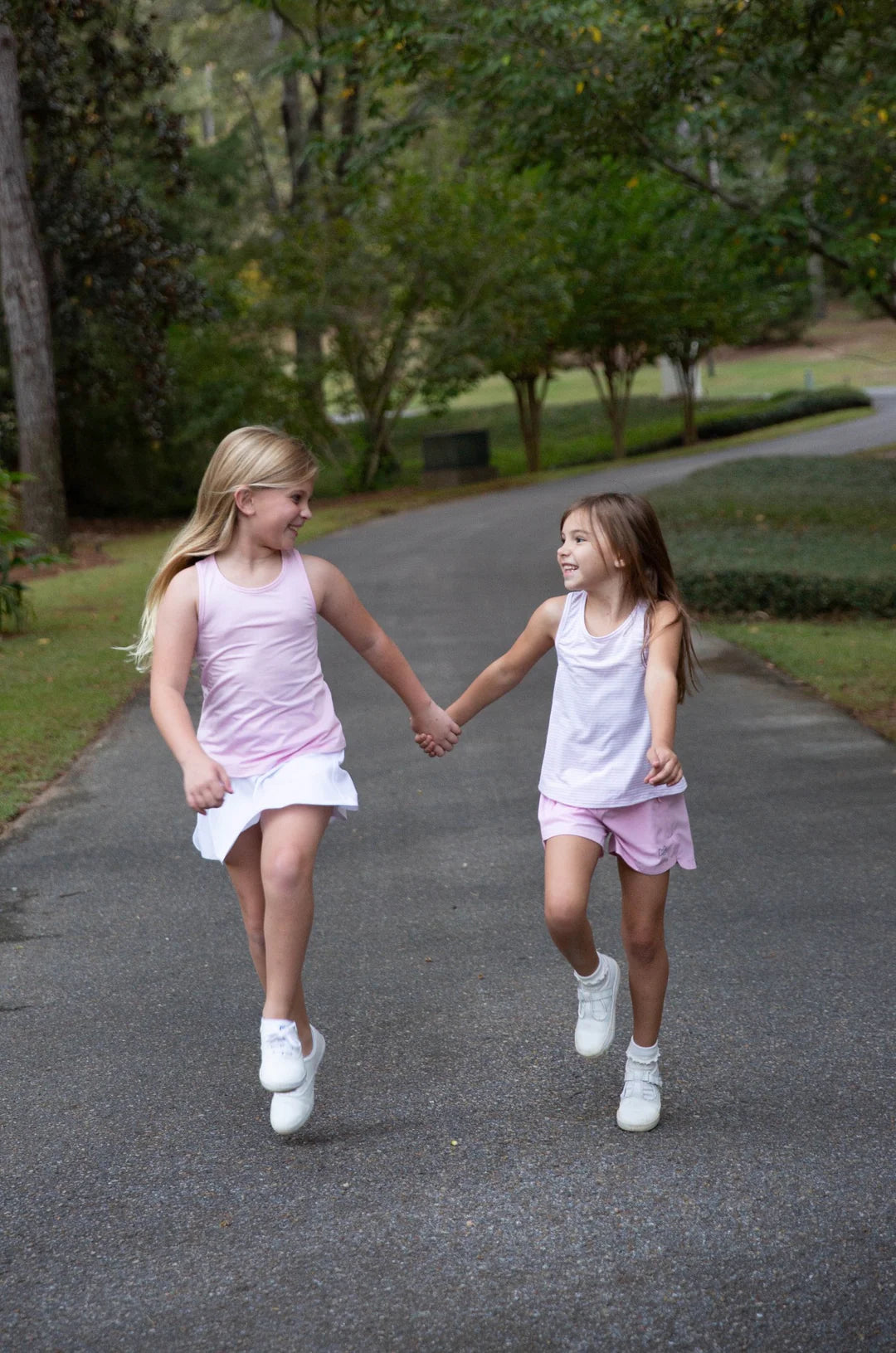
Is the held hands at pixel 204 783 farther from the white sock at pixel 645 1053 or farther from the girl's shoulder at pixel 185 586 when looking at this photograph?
the white sock at pixel 645 1053

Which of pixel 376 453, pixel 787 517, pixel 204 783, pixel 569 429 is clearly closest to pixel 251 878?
pixel 204 783

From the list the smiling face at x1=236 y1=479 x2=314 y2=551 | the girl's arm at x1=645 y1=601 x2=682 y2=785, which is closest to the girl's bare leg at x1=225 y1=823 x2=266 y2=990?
the smiling face at x1=236 y1=479 x2=314 y2=551

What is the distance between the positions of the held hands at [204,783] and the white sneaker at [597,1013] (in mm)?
1061

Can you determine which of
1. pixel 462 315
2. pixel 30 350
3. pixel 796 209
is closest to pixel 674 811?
pixel 796 209

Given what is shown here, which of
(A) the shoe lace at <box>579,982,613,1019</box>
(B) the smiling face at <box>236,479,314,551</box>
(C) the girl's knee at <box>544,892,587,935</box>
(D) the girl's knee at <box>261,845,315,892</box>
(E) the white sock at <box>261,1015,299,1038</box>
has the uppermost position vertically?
(B) the smiling face at <box>236,479,314,551</box>

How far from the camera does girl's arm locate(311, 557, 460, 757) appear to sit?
3.54 metres

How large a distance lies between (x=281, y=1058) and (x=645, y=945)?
2.98 ft

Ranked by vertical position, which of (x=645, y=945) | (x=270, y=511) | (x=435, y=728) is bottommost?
(x=645, y=945)

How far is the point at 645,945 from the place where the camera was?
11.3ft

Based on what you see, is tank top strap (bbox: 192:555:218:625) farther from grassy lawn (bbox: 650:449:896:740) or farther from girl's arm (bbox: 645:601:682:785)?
grassy lawn (bbox: 650:449:896:740)

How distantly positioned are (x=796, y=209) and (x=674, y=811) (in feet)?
38.5

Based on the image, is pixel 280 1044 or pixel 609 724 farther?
pixel 609 724

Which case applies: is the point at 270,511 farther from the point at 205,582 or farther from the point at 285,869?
the point at 285,869

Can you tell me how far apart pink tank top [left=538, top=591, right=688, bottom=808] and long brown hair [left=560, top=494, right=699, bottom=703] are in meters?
0.05
